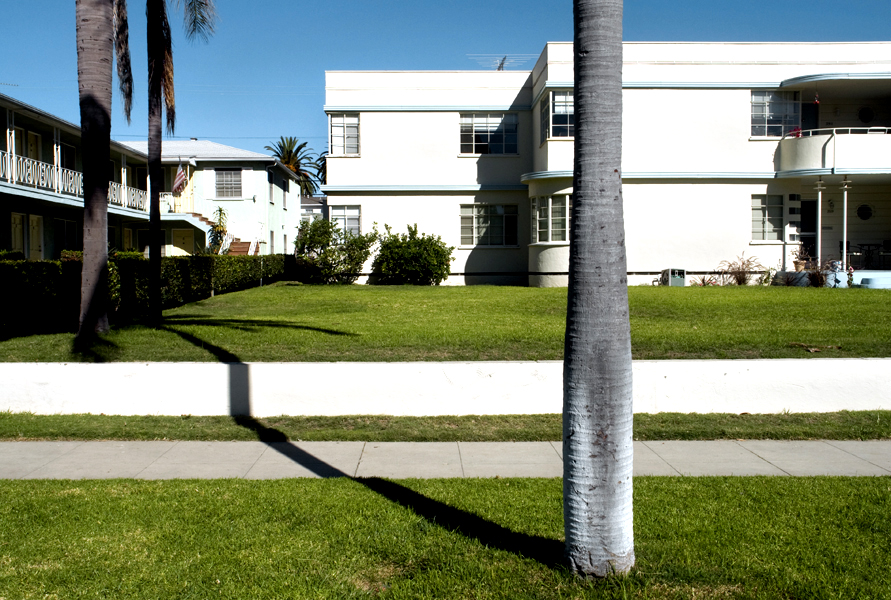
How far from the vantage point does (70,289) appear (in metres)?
13.4

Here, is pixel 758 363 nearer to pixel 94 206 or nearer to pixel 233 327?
pixel 233 327

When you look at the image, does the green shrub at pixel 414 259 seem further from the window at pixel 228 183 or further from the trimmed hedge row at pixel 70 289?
the window at pixel 228 183

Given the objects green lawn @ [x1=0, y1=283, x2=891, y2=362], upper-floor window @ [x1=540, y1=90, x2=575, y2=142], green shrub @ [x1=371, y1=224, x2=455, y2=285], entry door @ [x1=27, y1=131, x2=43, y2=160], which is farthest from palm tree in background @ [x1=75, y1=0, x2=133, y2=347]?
entry door @ [x1=27, y1=131, x2=43, y2=160]

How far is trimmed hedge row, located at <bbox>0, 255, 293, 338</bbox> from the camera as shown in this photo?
1206 cm

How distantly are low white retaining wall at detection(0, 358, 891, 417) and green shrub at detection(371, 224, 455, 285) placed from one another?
14.8m

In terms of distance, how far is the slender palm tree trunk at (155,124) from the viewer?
44.3 feet

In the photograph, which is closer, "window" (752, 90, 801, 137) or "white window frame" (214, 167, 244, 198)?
"window" (752, 90, 801, 137)

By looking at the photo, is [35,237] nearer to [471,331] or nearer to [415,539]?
[471,331]

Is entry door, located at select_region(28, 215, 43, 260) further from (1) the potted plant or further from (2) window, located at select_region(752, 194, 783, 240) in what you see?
(1) the potted plant

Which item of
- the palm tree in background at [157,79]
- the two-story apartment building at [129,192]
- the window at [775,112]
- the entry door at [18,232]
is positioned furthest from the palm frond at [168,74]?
the window at [775,112]

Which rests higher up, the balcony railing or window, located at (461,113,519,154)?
window, located at (461,113,519,154)

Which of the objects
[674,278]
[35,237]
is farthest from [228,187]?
[674,278]

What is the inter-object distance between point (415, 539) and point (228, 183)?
30821mm

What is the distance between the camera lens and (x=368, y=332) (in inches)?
445
